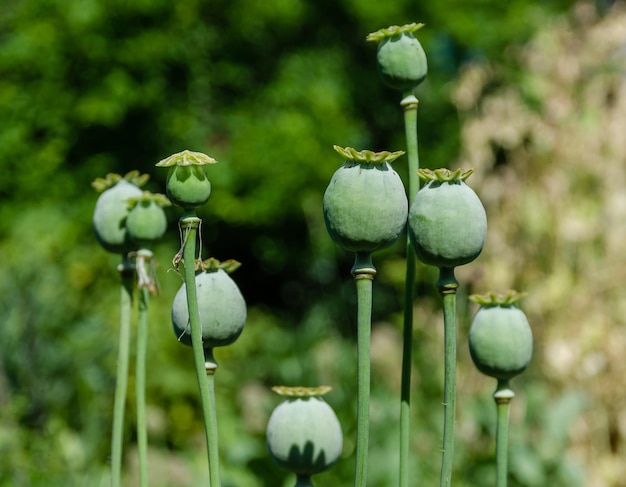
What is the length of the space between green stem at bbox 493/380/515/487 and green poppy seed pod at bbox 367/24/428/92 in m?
0.24

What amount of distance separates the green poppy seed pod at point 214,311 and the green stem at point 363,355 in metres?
0.09

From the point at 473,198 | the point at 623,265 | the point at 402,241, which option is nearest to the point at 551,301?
the point at 623,265

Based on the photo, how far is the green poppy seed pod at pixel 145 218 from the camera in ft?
2.22

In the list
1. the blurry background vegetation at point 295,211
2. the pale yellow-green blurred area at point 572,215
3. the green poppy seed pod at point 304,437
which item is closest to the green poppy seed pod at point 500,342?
the green poppy seed pod at point 304,437

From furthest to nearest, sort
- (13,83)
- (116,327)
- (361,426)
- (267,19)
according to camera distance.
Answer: (267,19), (13,83), (116,327), (361,426)

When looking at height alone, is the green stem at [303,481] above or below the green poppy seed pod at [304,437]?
below

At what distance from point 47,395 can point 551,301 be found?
1.41 m

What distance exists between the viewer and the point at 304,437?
62 cm

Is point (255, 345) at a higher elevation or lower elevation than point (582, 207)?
lower

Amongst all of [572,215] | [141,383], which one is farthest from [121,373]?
[572,215]

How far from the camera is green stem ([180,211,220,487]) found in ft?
1.67

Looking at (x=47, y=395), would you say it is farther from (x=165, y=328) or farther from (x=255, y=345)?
(x=255, y=345)

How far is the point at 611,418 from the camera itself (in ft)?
7.16

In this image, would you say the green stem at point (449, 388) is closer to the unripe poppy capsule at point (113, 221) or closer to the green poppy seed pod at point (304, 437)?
the green poppy seed pod at point (304, 437)
